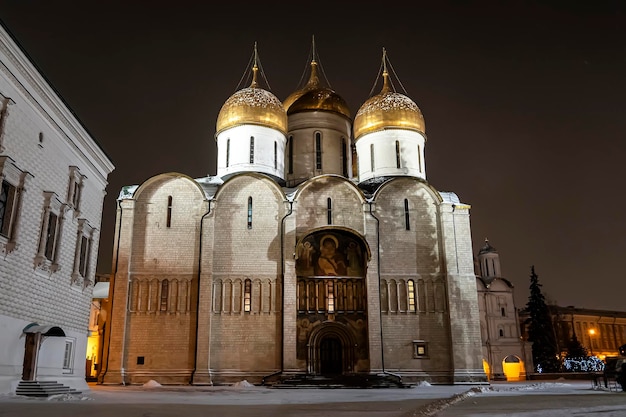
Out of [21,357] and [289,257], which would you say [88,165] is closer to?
[21,357]

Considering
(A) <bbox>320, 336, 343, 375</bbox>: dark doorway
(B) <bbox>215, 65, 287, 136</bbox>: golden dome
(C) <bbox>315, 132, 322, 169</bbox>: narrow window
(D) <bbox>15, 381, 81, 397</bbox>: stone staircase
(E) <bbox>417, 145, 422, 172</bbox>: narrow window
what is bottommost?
(D) <bbox>15, 381, 81, 397</bbox>: stone staircase

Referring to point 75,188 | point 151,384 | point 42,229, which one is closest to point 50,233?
point 42,229

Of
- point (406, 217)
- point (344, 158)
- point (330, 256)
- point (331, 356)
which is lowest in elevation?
point (331, 356)

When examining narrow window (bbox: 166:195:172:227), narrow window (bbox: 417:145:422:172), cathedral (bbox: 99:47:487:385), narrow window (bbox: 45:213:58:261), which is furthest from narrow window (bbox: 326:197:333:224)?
narrow window (bbox: 45:213:58:261)

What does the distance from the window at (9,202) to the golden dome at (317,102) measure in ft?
53.3

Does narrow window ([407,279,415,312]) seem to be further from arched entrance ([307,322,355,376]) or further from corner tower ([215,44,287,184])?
corner tower ([215,44,287,184])

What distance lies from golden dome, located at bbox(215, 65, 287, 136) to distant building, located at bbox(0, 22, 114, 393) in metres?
8.75

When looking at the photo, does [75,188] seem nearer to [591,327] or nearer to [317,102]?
[317,102]

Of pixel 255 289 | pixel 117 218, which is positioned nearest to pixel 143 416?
pixel 255 289

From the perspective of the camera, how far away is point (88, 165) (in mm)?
15227

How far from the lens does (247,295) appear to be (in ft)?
65.5

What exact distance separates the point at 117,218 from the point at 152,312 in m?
3.81

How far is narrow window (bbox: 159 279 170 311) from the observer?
19766mm

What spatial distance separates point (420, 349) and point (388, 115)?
32.3 feet
